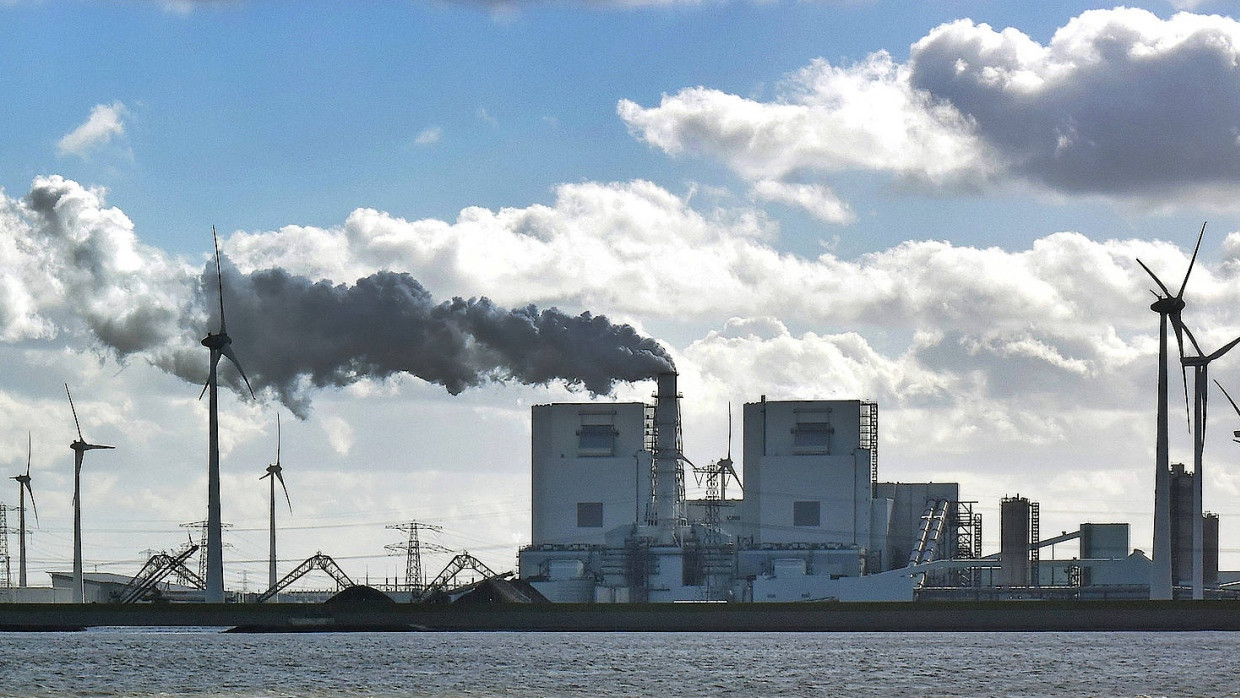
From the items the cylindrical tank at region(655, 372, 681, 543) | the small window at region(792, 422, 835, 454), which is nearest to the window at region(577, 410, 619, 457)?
the cylindrical tank at region(655, 372, 681, 543)

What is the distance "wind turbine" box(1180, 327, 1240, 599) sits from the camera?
10181 centimetres

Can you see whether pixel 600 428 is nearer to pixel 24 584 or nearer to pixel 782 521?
pixel 782 521

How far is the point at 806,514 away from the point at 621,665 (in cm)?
5644

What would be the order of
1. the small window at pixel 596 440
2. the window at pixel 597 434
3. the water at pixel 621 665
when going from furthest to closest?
the window at pixel 597 434
the small window at pixel 596 440
the water at pixel 621 665

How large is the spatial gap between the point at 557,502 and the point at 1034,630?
37.8 m

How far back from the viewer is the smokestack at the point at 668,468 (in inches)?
5271

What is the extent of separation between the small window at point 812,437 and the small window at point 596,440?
12.9 m

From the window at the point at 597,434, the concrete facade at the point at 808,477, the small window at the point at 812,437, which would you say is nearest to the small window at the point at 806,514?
the concrete facade at the point at 808,477

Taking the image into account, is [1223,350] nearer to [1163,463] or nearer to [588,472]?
[1163,463]

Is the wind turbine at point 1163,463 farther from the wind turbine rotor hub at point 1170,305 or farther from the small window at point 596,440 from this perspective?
the small window at point 596,440

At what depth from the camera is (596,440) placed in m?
139

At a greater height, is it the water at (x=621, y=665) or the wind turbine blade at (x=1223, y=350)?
the wind turbine blade at (x=1223, y=350)

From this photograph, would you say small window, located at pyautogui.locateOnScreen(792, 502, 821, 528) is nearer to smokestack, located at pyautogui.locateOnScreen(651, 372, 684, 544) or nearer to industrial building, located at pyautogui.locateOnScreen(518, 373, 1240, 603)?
industrial building, located at pyautogui.locateOnScreen(518, 373, 1240, 603)

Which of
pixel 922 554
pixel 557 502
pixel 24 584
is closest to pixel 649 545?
pixel 557 502
